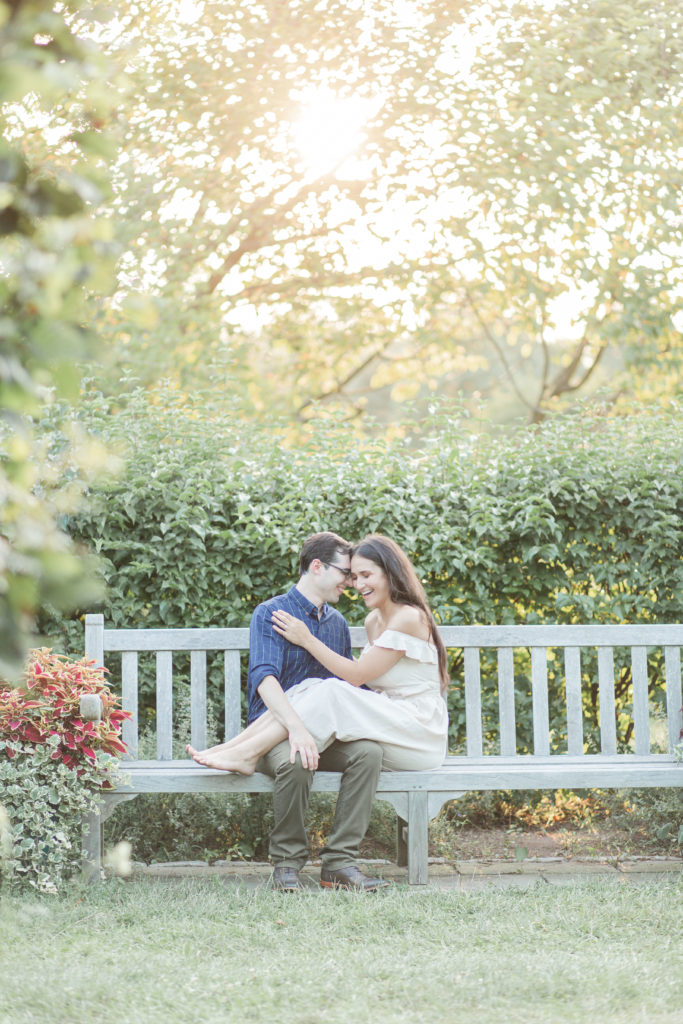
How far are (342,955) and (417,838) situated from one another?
3.35ft

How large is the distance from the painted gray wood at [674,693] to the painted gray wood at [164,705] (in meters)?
2.24

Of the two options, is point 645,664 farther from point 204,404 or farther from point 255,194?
point 255,194

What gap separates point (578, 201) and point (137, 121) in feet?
15.4

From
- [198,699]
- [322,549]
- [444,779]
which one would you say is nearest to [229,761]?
[198,699]

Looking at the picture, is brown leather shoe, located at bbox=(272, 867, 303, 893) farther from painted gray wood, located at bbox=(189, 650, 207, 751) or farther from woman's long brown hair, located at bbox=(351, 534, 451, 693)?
woman's long brown hair, located at bbox=(351, 534, 451, 693)

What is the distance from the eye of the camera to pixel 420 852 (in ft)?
14.1

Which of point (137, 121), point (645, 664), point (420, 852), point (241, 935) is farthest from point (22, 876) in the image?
point (137, 121)

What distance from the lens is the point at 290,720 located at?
425cm

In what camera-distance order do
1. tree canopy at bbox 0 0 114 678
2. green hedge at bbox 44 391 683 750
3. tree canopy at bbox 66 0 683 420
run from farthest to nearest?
tree canopy at bbox 66 0 683 420, green hedge at bbox 44 391 683 750, tree canopy at bbox 0 0 114 678

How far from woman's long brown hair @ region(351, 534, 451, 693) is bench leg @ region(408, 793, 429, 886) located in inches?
22.1

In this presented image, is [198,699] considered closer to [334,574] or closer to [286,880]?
[334,574]

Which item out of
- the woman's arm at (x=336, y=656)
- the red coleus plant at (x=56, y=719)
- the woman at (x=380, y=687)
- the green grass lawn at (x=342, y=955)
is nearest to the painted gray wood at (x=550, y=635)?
the woman at (x=380, y=687)

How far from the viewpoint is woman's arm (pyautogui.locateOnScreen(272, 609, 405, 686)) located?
4.46 metres

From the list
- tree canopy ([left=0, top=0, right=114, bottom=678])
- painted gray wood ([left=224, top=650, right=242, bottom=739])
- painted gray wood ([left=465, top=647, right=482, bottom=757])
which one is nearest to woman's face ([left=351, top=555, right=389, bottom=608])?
painted gray wood ([left=465, top=647, right=482, bottom=757])
